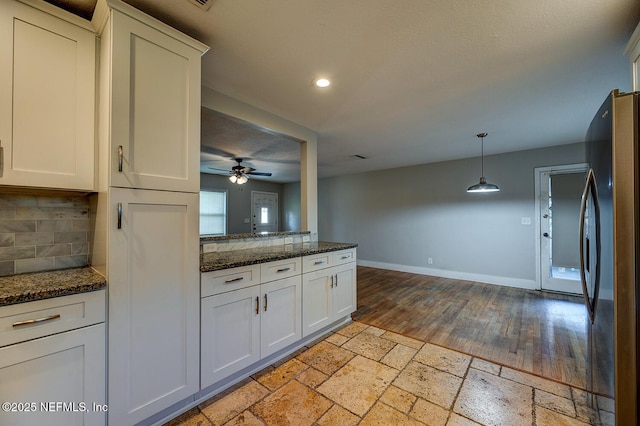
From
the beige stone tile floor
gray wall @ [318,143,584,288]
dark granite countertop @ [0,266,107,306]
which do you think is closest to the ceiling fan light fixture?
dark granite countertop @ [0,266,107,306]

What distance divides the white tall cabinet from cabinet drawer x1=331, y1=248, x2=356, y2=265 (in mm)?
1474

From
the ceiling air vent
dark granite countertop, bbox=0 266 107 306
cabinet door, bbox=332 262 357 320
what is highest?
the ceiling air vent

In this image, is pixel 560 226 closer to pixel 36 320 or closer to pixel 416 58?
pixel 416 58

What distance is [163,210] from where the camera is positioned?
150cm

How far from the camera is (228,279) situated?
1.78 metres

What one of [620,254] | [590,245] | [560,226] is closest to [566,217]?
[560,226]

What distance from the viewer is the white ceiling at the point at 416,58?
1.45 m

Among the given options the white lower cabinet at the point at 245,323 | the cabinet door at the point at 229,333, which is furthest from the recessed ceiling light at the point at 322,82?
the cabinet door at the point at 229,333

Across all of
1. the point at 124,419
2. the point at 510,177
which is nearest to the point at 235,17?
the point at 124,419

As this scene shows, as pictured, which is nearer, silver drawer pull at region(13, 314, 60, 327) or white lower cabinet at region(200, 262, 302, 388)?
silver drawer pull at region(13, 314, 60, 327)

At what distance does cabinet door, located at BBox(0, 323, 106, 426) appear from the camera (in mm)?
1073

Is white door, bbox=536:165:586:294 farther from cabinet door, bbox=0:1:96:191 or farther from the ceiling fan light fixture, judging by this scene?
cabinet door, bbox=0:1:96:191

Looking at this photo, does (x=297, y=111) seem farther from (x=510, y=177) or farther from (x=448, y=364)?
(x=510, y=177)

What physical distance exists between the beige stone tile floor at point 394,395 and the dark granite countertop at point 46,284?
1.00 m
